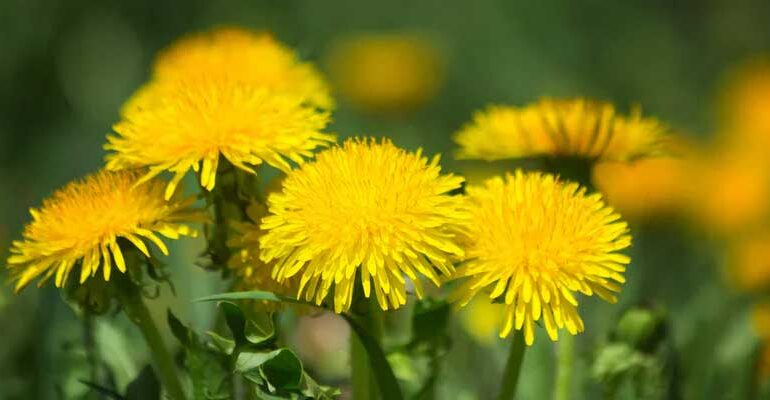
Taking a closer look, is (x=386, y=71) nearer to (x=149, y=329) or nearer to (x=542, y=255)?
(x=149, y=329)

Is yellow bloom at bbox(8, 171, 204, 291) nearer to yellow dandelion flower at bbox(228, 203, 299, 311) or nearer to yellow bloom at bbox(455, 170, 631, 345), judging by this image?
yellow dandelion flower at bbox(228, 203, 299, 311)

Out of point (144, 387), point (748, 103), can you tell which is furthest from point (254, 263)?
point (748, 103)

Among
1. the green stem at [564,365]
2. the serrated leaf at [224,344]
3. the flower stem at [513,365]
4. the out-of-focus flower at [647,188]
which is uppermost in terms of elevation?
the out-of-focus flower at [647,188]

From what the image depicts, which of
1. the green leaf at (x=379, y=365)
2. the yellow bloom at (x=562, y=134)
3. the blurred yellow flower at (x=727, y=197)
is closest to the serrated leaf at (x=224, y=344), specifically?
the green leaf at (x=379, y=365)

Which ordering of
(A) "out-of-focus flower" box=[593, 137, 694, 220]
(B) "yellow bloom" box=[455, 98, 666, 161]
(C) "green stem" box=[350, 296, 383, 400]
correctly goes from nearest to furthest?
(C) "green stem" box=[350, 296, 383, 400]
(B) "yellow bloom" box=[455, 98, 666, 161]
(A) "out-of-focus flower" box=[593, 137, 694, 220]

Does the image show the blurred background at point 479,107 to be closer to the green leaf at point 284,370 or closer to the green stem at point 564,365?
the green stem at point 564,365


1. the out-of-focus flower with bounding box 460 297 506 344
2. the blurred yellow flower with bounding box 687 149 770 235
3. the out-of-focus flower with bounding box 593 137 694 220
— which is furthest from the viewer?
the blurred yellow flower with bounding box 687 149 770 235

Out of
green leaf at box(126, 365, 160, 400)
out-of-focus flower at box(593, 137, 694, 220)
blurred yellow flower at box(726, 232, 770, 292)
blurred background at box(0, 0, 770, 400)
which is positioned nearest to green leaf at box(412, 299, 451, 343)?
blurred background at box(0, 0, 770, 400)
